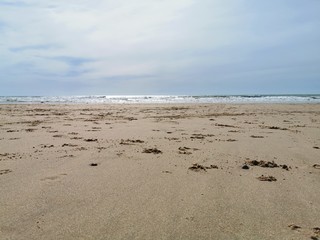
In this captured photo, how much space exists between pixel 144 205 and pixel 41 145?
163 inches

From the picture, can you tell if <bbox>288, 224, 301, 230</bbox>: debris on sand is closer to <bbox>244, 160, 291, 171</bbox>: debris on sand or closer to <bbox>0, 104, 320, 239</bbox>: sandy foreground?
<bbox>0, 104, 320, 239</bbox>: sandy foreground

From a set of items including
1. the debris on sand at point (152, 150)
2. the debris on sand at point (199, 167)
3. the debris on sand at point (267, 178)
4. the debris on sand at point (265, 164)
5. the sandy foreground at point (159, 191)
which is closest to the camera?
the sandy foreground at point (159, 191)

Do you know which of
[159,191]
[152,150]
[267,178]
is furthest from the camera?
[152,150]

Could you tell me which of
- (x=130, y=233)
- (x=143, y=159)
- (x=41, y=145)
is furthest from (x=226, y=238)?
(x=41, y=145)

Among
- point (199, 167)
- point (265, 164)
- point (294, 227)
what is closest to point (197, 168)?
point (199, 167)

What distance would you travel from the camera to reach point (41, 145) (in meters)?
6.76

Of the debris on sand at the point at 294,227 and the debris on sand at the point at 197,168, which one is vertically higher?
the debris on sand at the point at 197,168

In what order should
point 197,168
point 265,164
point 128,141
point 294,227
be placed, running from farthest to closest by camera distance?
point 128,141, point 265,164, point 197,168, point 294,227

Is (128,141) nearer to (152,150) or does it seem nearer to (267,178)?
(152,150)

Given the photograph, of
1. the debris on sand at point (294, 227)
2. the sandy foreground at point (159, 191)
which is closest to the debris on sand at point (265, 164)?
the sandy foreground at point (159, 191)

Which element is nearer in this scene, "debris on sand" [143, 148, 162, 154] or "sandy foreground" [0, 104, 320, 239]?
"sandy foreground" [0, 104, 320, 239]

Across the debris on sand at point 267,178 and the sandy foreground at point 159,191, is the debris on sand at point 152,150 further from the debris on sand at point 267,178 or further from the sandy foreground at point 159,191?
the debris on sand at point 267,178

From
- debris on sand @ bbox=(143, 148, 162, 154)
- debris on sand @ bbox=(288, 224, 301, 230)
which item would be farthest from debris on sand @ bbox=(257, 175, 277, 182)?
debris on sand @ bbox=(143, 148, 162, 154)

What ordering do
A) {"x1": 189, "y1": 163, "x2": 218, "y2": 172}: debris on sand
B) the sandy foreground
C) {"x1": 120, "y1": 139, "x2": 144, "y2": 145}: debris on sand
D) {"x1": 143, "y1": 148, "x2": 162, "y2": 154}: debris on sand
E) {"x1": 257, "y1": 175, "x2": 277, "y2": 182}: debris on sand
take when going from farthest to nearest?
{"x1": 120, "y1": 139, "x2": 144, "y2": 145}: debris on sand → {"x1": 143, "y1": 148, "x2": 162, "y2": 154}: debris on sand → {"x1": 189, "y1": 163, "x2": 218, "y2": 172}: debris on sand → {"x1": 257, "y1": 175, "x2": 277, "y2": 182}: debris on sand → the sandy foreground
